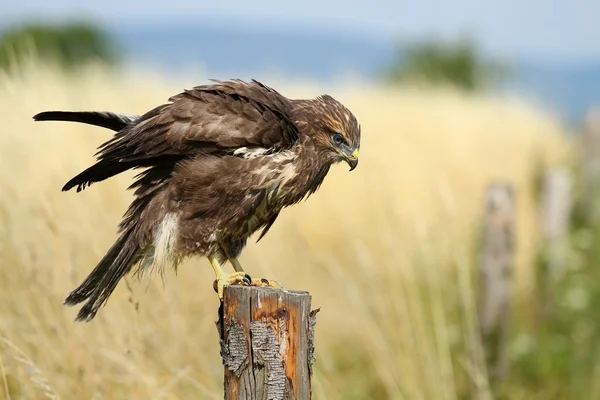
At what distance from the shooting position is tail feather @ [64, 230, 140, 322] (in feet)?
11.0

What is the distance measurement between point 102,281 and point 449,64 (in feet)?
84.8

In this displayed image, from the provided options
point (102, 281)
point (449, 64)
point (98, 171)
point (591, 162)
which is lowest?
point (102, 281)

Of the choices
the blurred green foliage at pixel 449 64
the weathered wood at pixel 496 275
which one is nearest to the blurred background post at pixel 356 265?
the weathered wood at pixel 496 275

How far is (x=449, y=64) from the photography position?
92.7 ft

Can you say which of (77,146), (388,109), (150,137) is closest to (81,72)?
(77,146)

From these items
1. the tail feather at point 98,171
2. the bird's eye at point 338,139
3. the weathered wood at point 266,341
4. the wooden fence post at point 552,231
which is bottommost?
the weathered wood at point 266,341

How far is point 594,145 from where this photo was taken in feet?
33.4

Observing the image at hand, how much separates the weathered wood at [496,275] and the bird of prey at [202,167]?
2.53m

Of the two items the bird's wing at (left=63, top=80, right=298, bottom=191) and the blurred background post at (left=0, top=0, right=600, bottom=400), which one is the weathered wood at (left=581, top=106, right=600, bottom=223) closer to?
the blurred background post at (left=0, top=0, right=600, bottom=400)

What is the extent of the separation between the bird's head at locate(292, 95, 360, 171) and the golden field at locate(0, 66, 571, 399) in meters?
0.83

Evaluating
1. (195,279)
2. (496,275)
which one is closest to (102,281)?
(195,279)

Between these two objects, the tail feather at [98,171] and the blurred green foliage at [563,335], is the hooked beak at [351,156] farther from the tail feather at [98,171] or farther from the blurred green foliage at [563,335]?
the blurred green foliage at [563,335]

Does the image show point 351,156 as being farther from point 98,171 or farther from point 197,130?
point 98,171

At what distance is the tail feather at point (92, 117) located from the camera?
3236 millimetres
